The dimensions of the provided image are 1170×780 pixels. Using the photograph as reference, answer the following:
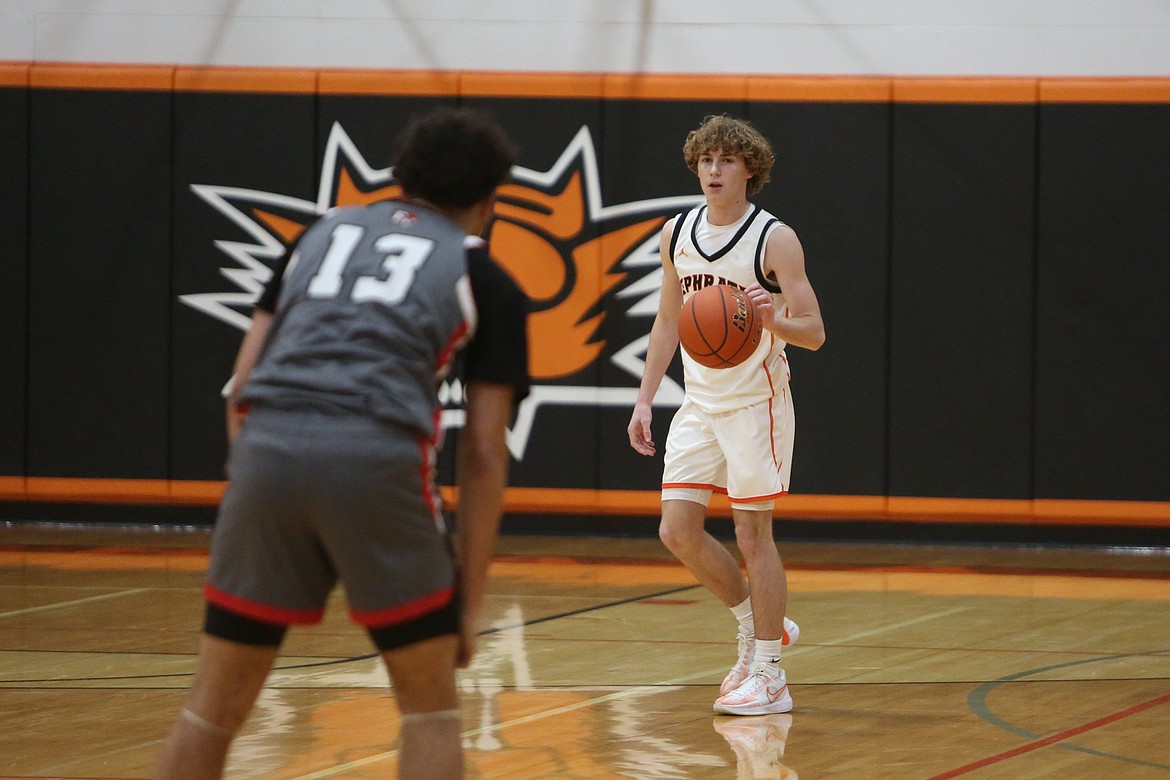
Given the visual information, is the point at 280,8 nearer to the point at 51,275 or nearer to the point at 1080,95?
the point at 51,275

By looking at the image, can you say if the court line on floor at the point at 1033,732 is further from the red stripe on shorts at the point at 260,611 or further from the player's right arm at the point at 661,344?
the red stripe on shorts at the point at 260,611

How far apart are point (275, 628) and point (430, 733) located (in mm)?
310

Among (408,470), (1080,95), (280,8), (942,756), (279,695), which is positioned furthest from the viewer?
(280,8)

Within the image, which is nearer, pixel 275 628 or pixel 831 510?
pixel 275 628

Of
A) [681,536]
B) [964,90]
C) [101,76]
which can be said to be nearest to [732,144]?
[681,536]

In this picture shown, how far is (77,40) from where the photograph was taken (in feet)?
31.7

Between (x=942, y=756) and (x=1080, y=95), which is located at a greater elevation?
(x=1080, y=95)

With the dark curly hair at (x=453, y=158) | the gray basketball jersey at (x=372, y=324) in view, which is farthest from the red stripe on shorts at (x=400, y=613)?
the dark curly hair at (x=453, y=158)

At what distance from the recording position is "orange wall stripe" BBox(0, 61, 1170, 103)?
351 inches

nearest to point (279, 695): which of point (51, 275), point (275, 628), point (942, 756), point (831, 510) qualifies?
Answer: point (942, 756)

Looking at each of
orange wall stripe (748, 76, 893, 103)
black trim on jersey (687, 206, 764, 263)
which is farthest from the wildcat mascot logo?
black trim on jersey (687, 206, 764, 263)

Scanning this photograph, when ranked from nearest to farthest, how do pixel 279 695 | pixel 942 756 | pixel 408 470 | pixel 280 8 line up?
1. pixel 408 470
2. pixel 942 756
3. pixel 279 695
4. pixel 280 8

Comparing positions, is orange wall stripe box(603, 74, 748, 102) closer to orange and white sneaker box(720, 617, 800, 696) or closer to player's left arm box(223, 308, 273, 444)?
orange and white sneaker box(720, 617, 800, 696)

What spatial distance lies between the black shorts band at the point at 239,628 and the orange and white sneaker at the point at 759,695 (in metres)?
2.37
